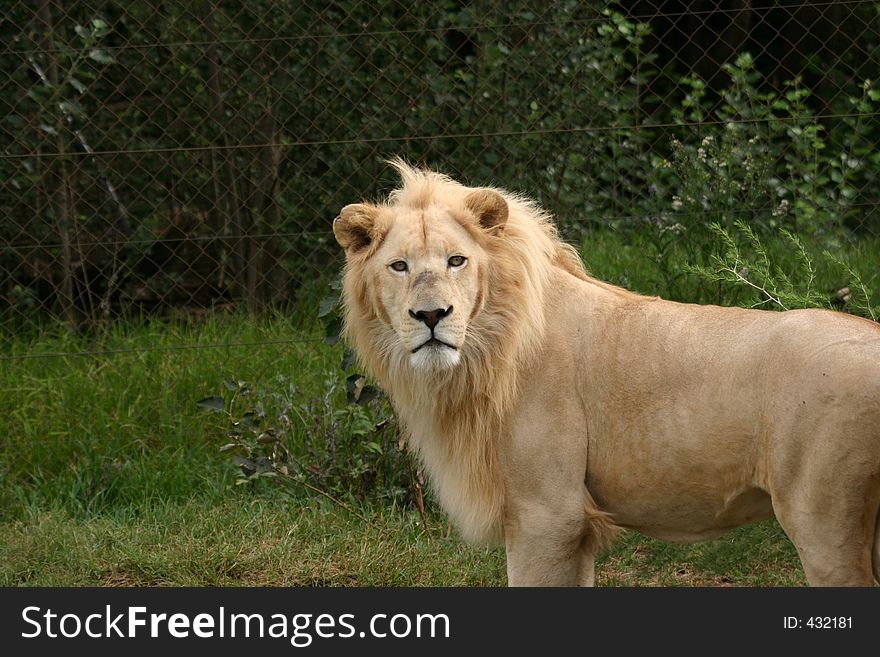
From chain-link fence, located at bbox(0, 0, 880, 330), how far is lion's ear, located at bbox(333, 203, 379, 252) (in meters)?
2.44

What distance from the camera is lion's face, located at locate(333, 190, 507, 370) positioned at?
342 centimetres

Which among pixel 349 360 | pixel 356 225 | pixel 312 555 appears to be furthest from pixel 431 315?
pixel 349 360

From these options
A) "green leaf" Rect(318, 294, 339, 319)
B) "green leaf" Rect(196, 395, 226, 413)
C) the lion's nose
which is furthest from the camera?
"green leaf" Rect(196, 395, 226, 413)

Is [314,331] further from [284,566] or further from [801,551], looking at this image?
[801,551]

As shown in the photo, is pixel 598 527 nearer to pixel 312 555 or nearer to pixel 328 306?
pixel 312 555

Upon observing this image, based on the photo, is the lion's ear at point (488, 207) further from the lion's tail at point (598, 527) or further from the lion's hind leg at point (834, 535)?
the lion's hind leg at point (834, 535)

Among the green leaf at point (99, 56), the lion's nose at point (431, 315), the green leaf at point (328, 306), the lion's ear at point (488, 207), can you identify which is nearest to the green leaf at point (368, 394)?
the green leaf at point (328, 306)

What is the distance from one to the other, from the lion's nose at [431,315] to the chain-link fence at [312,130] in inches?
105

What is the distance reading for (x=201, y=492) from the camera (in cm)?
545

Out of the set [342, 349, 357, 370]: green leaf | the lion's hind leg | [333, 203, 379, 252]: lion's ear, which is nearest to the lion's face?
[333, 203, 379, 252]: lion's ear

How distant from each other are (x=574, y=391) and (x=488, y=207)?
60 cm

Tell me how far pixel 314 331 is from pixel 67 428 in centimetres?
133

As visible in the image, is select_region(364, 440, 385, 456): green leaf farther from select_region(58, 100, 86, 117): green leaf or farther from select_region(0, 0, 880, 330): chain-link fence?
select_region(58, 100, 86, 117): green leaf

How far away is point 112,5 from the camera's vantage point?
6.79 metres
